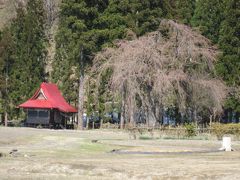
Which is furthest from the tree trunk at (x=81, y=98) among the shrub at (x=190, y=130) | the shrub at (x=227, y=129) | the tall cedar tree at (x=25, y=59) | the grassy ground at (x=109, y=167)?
the grassy ground at (x=109, y=167)

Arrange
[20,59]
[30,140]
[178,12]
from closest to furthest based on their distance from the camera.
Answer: [30,140] < [178,12] < [20,59]

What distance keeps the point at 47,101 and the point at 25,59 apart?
8.89 metres

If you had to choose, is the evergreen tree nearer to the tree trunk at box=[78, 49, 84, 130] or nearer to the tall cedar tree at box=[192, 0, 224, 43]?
the tall cedar tree at box=[192, 0, 224, 43]

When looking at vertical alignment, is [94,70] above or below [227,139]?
above

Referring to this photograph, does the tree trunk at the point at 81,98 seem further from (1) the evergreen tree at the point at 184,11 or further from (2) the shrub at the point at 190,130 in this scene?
(2) the shrub at the point at 190,130

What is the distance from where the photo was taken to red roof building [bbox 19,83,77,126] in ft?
194

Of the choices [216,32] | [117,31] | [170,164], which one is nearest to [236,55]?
[216,32]

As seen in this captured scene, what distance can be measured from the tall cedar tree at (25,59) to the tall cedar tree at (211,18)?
20.5 meters

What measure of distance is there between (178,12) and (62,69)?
17.1 metres

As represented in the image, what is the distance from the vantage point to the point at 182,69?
1860 inches

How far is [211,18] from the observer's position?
59906mm

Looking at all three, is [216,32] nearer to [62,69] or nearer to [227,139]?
[62,69]

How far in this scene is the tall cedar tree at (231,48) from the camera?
54500 millimetres

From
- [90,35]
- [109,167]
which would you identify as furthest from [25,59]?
[109,167]
